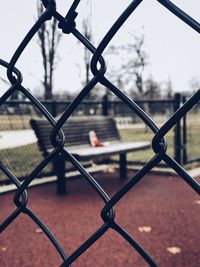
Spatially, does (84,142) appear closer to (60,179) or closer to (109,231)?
(60,179)

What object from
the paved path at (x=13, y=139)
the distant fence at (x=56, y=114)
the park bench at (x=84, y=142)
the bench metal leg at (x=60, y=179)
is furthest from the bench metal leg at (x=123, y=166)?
the paved path at (x=13, y=139)

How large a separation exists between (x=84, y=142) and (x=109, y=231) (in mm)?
2474

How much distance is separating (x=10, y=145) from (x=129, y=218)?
12.8 ft

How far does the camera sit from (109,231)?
319cm

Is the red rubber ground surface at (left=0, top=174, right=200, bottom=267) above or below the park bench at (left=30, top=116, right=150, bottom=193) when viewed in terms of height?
below

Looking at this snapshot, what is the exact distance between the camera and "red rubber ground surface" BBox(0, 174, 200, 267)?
259 cm

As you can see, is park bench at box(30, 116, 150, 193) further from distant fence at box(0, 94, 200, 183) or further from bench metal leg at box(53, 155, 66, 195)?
distant fence at box(0, 94, 200, 183)

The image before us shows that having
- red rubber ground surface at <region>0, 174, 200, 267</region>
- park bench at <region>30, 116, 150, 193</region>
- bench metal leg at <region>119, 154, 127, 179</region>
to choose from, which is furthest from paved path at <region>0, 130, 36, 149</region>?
bench metal leg at <region>119, 154, 127, 179</region>

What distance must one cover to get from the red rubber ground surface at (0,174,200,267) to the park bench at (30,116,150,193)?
492 mm

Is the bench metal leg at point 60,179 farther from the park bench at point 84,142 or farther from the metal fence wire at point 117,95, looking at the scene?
the metal fence wire at point 117,95

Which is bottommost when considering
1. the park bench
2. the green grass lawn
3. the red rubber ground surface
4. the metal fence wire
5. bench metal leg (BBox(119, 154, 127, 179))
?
the green grass lawn

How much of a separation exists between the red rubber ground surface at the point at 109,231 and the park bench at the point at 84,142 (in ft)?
1.61

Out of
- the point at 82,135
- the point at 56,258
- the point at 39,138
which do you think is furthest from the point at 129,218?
the point at 82,135

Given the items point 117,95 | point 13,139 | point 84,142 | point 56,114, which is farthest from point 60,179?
point 117,95
